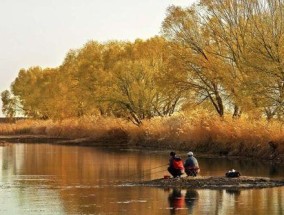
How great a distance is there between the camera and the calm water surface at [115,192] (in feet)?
83.9

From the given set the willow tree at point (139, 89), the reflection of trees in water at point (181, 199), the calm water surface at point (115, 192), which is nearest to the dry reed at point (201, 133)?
the willow tree at point (139, 89)

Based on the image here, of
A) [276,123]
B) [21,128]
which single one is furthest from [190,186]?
[21,128]

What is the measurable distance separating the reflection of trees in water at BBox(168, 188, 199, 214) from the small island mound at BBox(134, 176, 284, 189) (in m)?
1.04

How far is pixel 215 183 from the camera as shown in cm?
3209

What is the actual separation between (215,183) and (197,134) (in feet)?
89.2

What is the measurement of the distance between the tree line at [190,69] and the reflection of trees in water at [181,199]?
708 inches

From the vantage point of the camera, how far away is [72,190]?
104 feet

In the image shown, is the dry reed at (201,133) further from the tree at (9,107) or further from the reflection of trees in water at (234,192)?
the tree at (9,107)

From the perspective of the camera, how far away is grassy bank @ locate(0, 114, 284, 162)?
4944 centimetres

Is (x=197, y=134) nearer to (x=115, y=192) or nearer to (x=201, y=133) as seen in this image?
(x=201, y=133)

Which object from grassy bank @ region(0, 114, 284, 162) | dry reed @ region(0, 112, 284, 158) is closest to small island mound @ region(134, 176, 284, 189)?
grassy bank @ region(0, 114, 284, 162)

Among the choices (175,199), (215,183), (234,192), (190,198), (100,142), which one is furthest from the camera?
(100,142)

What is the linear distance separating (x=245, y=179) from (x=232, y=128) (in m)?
21.7

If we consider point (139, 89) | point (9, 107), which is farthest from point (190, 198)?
point (9, 107)
